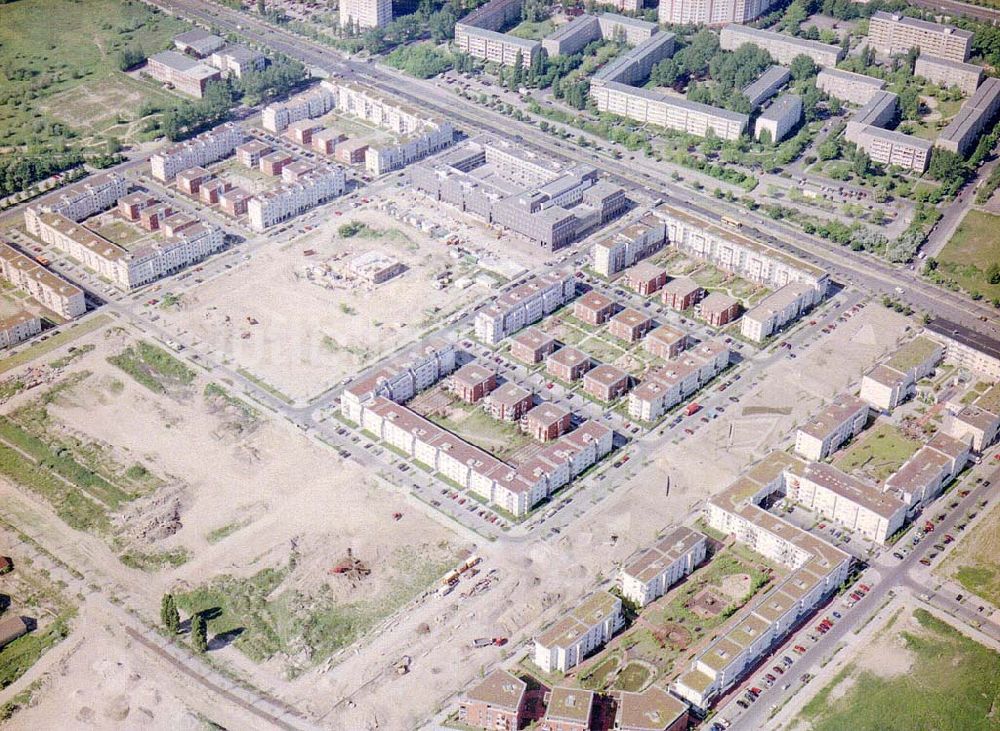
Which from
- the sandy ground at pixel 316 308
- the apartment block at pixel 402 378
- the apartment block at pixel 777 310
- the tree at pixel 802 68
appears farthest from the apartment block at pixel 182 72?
the apartment block at pixel 777 310

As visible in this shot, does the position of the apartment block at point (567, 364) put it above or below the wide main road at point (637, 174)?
below

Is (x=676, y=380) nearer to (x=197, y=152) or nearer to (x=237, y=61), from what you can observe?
(x=197, y=152)

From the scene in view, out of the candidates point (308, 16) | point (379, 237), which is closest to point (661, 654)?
point (379, 237)

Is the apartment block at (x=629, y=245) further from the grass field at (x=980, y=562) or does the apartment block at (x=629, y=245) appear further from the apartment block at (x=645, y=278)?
the grass field at (x=980, y=562)

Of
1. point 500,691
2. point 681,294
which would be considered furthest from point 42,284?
point 500,691

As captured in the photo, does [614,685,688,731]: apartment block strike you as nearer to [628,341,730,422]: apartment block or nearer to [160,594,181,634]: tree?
[160,594,181,634]: tree

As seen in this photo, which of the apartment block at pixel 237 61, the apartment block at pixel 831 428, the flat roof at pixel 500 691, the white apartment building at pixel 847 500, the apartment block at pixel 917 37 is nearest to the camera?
the flat roof at pixel 500 691

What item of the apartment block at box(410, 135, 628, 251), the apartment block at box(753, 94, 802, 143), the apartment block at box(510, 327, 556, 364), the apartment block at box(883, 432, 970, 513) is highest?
the apartment block at box(753, 94, 802, 143)

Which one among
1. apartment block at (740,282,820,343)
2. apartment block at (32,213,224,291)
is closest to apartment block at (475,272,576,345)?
apartment block at (740,282,820,343)
